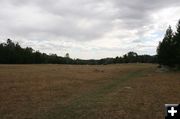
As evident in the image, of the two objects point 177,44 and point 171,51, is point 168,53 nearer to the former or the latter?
point 171,51

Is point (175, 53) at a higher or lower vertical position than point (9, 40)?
lower

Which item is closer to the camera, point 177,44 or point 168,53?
point 177,44

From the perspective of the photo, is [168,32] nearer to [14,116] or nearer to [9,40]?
[14,116]

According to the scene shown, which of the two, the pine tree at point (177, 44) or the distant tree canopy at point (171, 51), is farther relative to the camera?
the distant tree canopy at point (171, 51)

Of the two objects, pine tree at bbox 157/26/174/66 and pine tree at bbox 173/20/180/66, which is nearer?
pine tree at bbox 173/20/180/66

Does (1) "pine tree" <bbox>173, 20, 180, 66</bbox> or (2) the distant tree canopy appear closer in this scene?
(1) "pine tree" <bbox>173, 20, 180, 66</bbox>

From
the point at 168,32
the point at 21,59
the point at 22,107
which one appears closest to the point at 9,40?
the point at 21,59

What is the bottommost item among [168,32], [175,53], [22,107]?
[22,107]

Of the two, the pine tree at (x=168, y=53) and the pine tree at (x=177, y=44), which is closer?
the pine tree at (x=177, y=44)

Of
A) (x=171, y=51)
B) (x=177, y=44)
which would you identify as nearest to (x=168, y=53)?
(x=171, y=51)

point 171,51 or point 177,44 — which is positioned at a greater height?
point 177,44

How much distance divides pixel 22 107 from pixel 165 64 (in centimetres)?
6155

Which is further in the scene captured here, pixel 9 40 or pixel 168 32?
pixel 9 40

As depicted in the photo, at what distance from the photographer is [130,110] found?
15992mm
